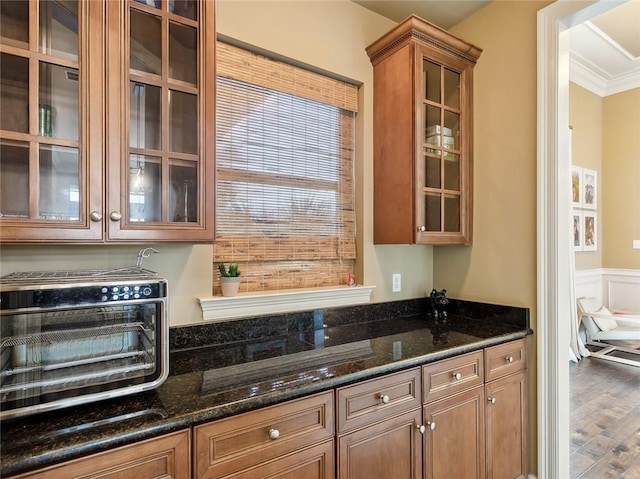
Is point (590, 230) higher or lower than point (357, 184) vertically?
lower

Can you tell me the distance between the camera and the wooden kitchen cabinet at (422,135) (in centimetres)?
203

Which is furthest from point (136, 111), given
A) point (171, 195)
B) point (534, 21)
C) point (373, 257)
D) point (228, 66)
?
point (534, 21)

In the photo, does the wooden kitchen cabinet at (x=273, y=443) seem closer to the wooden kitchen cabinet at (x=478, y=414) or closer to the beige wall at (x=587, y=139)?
the wooden kitchen cabinet at (x=478, y=414)

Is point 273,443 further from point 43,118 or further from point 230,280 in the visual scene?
point 43,118

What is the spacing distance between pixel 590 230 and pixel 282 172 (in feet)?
15.3

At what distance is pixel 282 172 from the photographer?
6.70ft

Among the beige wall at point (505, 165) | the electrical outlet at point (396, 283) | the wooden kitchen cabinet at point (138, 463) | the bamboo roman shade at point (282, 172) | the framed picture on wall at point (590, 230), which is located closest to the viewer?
the wooden kitchen cabinet at point (138, 463)

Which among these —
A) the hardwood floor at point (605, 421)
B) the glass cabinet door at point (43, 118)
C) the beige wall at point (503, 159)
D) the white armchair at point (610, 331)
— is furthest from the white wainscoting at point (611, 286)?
the glass cabinet door at point (43, 118)

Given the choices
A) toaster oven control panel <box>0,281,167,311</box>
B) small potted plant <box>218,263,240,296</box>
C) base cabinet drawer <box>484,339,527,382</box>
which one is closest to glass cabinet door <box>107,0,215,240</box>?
toaster oven control panel <box>0,281,167,311</box>

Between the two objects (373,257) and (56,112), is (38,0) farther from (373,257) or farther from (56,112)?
(373,257)

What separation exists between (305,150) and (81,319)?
1456 mm

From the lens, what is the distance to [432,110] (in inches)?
83.7

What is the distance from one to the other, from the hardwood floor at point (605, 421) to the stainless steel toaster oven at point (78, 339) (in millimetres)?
2504

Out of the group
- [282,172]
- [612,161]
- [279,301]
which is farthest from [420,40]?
[612,161]
